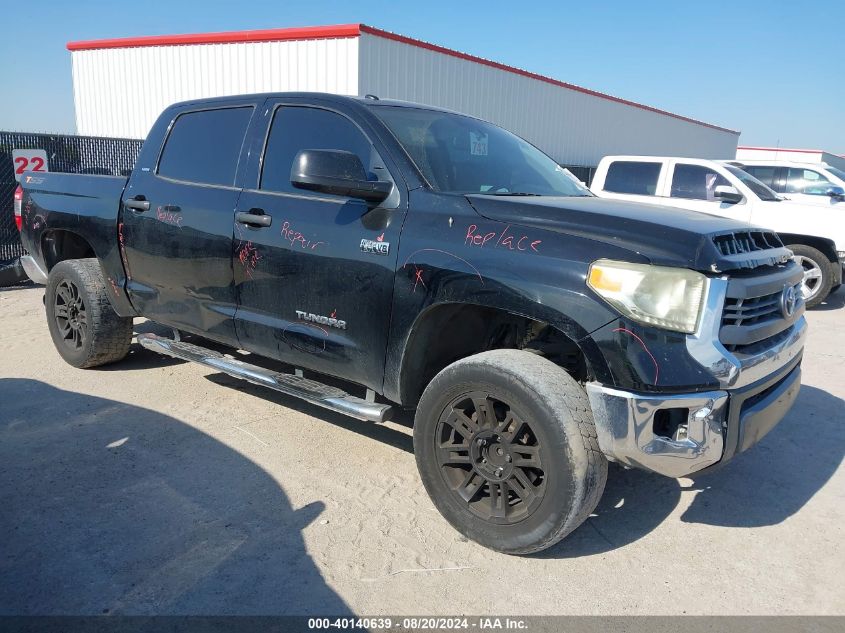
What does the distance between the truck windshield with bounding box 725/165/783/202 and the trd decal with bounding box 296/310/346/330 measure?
7.56m

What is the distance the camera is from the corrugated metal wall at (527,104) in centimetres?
1456

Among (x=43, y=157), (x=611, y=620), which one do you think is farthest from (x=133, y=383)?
(x=43, y=157)

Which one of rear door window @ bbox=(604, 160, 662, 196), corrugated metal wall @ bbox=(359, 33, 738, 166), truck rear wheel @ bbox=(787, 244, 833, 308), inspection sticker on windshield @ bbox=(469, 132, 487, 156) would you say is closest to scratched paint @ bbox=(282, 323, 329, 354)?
inspection sticker on windshield @ bbox=(469, 132, 487, 156)

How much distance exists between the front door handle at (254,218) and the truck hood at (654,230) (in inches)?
49.3

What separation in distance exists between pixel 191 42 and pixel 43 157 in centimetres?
806

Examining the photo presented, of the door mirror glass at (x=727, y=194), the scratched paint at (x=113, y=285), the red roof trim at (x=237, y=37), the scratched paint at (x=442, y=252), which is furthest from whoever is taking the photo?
the red roof trim at (x=237, y=37)

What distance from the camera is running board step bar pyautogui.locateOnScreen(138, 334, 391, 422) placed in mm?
3474

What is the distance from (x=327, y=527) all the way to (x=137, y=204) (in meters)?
2.71

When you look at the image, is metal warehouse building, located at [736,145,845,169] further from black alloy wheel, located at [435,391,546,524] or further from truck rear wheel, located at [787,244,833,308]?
black alloy wheel, located at [435,391,546,524]

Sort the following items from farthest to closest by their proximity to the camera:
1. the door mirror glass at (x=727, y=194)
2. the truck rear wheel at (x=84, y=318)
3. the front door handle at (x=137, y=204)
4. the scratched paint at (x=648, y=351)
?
the door mirror glass at (x=727, y=194) < the truck rear wheel at (x=84, y=318) < the front door handle at (x=137, y=204) < the scratched paint at (x=648, y=351)

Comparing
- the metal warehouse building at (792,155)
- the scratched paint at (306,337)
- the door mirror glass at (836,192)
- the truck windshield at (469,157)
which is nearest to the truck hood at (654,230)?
the truck windshield at (469,157)

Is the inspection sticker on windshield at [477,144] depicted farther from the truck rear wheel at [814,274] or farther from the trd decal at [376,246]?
the truck rear wheel at [814,274]

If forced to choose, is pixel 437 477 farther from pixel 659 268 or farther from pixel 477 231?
pixel 659 268

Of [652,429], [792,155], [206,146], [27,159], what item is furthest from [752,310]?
[792,155]
